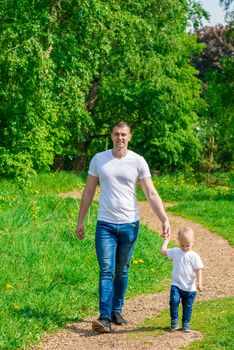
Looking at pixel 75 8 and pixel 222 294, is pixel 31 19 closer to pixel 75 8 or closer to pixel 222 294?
pixel 75 8

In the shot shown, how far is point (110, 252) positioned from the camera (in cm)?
706

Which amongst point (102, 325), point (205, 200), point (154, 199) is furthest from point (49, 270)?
point (205, 200)

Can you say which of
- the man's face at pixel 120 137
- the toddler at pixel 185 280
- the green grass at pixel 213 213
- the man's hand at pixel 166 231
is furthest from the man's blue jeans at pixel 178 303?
the green grass at pixel 213 213

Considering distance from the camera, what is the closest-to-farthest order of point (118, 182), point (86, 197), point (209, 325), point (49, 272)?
1. point (118, 182)
2. point (209, 325)
3. point (86, 197)
4. point (49, 272)

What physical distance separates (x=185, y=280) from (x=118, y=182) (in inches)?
44.4

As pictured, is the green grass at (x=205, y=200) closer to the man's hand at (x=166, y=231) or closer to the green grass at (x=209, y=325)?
the green grass at (x=209, y=325)

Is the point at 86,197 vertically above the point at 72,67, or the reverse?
the point at 72,67

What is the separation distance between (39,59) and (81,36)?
8.60 ft

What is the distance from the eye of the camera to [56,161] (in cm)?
2991

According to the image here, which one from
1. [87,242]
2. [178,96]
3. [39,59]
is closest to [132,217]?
[87,242]

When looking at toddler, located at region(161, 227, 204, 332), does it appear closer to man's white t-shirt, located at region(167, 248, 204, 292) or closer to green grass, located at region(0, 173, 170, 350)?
man's white t-shirt, located at region(167, 248, 204, 292)

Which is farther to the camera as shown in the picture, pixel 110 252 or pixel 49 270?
pixel 49 270

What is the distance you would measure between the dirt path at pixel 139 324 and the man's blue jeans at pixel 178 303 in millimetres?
124

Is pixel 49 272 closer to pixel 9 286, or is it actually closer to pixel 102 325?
pixel 9 286
